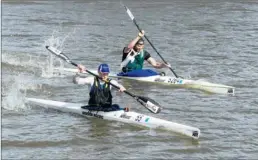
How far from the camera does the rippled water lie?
34.4 feet

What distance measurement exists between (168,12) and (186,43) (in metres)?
7.78

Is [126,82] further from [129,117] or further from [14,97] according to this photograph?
[129,117]

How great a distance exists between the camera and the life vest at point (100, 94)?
1141 centimetres

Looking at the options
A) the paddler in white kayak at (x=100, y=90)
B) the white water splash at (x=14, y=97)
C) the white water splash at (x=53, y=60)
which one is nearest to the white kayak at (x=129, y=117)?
the paddler in white kayak at (x=100, y=90)

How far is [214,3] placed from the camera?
3284cm

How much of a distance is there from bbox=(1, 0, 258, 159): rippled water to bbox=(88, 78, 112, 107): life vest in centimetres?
40

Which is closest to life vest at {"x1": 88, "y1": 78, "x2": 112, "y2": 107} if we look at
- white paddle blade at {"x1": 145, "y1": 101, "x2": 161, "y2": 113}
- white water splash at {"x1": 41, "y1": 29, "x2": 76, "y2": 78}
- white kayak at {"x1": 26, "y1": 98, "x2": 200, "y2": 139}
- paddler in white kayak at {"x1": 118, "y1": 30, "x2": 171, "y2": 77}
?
white kayak at {"x1": 26, "y1": 98, "x2": 200, "y2": 139}

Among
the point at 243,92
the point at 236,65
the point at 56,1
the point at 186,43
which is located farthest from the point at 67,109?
the point at 56,1

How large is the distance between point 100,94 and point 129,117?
0.70 metres

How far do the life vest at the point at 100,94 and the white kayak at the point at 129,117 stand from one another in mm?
191

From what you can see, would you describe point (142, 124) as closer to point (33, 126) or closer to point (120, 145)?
point (120, 145)

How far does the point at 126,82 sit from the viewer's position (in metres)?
15.4

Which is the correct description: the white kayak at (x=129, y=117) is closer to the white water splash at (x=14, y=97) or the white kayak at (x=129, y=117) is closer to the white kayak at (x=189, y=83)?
the white water splash at (x=14, y=97)

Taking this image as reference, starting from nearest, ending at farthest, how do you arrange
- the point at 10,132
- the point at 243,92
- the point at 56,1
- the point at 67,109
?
the point at 10,132 → the point at 67,109 → the point at 243,92 → the point at 56,1
